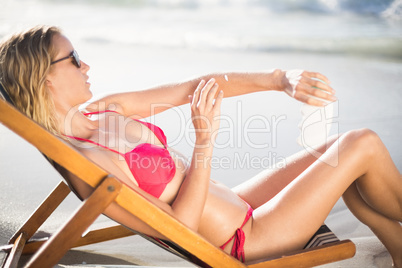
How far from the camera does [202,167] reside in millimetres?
1778

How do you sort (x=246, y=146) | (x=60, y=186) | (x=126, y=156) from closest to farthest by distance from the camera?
(x=126, y=156) → (x=60, y=186) → (x=246, y=146)

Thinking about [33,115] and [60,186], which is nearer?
[33,115]

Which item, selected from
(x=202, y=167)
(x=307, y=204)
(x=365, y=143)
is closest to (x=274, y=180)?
(x=307, y=204)

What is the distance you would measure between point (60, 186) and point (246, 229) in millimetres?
1085

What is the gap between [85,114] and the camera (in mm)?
2248

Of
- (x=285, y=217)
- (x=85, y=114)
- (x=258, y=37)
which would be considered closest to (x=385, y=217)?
(x=285, y=217)

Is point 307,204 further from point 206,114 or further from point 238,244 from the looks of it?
point 206,114

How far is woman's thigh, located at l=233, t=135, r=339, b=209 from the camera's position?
88.7 inches

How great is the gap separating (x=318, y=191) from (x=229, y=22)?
10024 millimetres

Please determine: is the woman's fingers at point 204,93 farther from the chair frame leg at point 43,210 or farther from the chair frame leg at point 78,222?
the chair frame leg at point 43,210

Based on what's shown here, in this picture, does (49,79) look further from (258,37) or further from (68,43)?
(258,37)

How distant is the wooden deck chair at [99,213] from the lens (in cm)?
152

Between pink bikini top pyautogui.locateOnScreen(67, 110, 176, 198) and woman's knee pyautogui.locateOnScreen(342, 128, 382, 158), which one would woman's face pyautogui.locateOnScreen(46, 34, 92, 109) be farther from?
woman's knee pyautogui.locateOnScreen(342, 128, 382, 158)

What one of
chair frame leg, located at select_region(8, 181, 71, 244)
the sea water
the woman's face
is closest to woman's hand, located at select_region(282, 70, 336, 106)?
the woman's face
